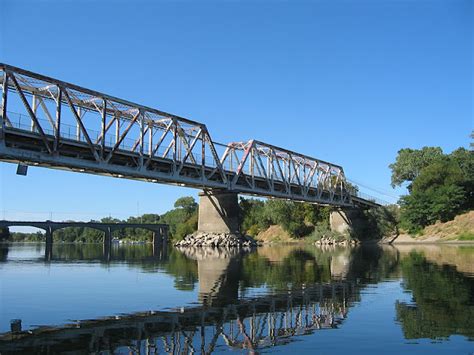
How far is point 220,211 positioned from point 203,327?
7189 centimetres

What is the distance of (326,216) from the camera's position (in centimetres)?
14075

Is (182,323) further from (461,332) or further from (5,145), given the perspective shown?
(5,145)

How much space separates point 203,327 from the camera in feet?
48.9

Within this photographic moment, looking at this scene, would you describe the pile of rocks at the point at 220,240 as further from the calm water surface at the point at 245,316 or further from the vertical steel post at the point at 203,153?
the calm water surface at the point at 245,316

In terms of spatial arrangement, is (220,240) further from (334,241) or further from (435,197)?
(435,197)

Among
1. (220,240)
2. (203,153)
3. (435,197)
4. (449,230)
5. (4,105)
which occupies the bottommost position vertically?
(220,240)

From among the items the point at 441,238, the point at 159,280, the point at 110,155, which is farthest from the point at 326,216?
the point at 159,280

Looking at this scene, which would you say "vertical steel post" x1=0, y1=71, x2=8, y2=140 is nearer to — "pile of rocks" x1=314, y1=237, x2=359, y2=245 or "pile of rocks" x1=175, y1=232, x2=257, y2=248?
"pile of rocks" x1=175, y1=232, x2=257, y2=248

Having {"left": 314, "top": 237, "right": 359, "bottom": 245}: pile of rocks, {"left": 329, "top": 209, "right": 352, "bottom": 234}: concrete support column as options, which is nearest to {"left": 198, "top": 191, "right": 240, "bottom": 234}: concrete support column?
{"left": 314, "top": 237, "right": 359, "bottom": 245}: pile of rocks

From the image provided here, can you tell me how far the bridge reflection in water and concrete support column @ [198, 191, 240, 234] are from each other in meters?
64.3

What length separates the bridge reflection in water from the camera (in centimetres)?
1263

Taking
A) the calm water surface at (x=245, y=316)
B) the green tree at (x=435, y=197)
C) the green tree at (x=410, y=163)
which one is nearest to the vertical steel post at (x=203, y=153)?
the calm water surface at (x=245, y=316)

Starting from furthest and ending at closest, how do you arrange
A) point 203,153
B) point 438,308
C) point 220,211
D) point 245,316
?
point 220,211, point 203,153, point 438,308, point 245,316

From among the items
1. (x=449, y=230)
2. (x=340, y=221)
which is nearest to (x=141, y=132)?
(x=449, y=230)
